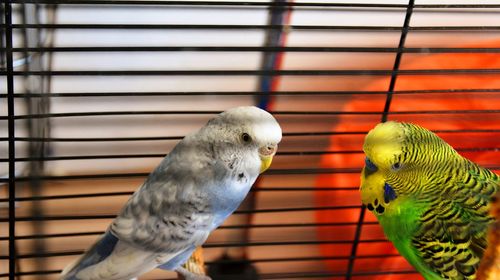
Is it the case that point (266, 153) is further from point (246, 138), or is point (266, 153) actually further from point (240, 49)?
point (240, 49)

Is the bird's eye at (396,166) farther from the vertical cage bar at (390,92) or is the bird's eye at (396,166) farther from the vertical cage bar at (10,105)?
the vertical cage bar at (10,105)

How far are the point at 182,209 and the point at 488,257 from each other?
1.06 feet

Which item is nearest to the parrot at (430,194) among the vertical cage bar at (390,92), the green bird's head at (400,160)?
the green bird's head at (400,160)

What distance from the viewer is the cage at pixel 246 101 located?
94 centimetres

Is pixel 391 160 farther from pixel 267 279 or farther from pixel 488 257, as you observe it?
pixel 267 279

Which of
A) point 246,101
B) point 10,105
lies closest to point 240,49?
point 246,101

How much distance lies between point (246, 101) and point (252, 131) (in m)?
0.45

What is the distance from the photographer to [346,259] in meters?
1.08

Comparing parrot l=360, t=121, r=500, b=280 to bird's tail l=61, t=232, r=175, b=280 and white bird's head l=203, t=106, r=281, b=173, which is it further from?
bird's tail l=61, t=232, r=175, b=280

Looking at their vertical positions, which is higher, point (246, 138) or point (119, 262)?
point (246, 138)

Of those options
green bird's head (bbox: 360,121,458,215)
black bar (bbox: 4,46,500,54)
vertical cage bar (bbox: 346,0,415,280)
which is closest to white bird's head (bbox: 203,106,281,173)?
green bird's head (bbox: 360,121,458,215)

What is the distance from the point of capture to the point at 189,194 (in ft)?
2.07

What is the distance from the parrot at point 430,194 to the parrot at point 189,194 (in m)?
0.13

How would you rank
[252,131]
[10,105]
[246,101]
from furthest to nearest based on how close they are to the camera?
[246,101] → [10,105] → [252,131]
